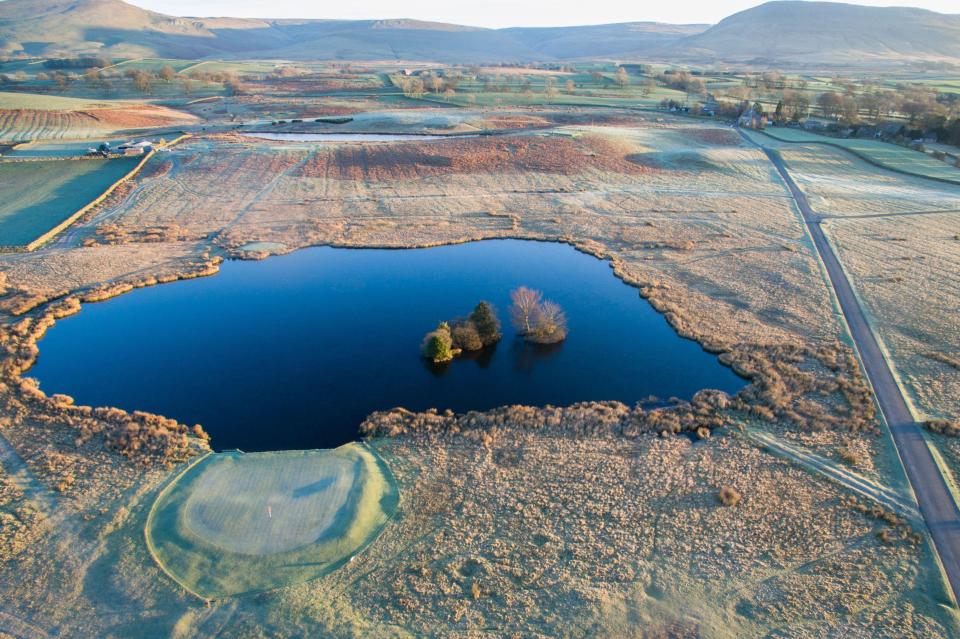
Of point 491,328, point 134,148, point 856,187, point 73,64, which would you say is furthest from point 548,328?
point 73,64

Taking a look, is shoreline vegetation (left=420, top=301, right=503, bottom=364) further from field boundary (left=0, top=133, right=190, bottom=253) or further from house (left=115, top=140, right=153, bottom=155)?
house (left=115, top=140, right=153, bottom=155)

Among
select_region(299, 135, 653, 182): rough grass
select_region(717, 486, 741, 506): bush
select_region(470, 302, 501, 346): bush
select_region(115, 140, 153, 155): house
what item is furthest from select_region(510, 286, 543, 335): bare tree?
select_region(115, 140, 153, 155): house

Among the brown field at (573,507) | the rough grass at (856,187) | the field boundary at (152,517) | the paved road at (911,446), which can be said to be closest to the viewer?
the brown field at (573,507)

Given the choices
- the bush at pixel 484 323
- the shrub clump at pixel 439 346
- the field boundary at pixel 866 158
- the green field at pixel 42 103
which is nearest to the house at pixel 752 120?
the field boundary at pixel 866 158

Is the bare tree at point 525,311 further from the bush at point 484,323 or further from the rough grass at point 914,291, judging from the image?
the rough grass at point 914,291

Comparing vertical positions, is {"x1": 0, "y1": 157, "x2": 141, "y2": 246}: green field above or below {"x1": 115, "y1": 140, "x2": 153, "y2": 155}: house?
below

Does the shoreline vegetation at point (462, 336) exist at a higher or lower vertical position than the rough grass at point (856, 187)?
lower
